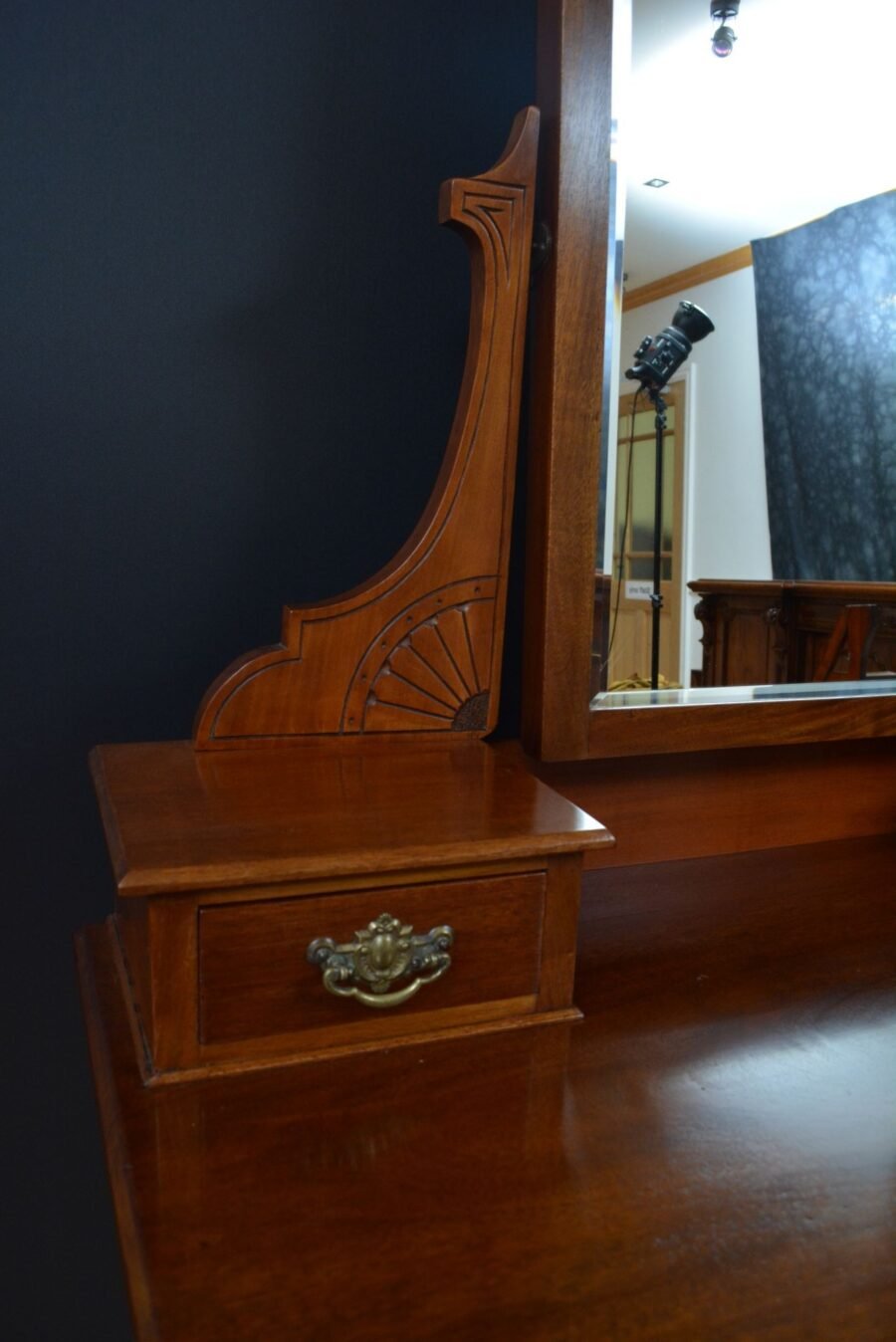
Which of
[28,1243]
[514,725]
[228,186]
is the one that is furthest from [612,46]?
[28,1243]

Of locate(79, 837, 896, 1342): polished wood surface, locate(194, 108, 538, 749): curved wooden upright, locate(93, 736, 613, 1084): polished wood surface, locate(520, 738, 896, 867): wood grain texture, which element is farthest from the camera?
locate(520, 738, 896, 867): wood grain texture

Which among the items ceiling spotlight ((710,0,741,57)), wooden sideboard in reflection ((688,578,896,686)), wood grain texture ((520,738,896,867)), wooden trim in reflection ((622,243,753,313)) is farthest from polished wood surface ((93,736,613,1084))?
ceiling spotlight ((710,0,741,57))

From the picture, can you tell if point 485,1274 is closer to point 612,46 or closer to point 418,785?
point 418,785

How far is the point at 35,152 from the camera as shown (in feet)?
2.67

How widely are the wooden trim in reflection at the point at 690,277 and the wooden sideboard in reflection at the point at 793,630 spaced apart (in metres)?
0.26

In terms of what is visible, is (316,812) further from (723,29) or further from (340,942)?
(723,29)

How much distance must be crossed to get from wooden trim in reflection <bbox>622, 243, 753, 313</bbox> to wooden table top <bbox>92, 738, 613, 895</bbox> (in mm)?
403

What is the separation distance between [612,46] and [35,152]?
465 mm

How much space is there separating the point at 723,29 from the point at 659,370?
0.30 meters

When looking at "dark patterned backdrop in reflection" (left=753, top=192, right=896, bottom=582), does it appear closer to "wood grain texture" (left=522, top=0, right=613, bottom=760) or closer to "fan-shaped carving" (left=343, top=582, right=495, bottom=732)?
"wood grain texture" (left=522, top=0, right=613, bottom=760)

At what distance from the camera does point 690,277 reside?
94cm

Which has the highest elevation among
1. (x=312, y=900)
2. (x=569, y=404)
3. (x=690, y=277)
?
(x=690, y=277)

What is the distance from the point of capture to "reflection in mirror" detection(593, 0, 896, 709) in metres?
0.90

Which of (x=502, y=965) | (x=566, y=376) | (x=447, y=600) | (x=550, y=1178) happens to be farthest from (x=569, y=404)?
(x=550, y=1178)
